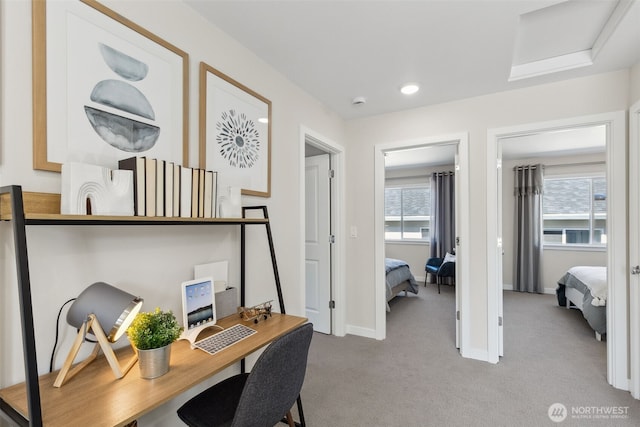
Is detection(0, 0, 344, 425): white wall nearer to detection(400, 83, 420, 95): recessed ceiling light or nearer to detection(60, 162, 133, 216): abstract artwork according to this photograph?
detection(60, 162, 133, 216): abstract artwork

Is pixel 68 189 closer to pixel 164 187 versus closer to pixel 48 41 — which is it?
pixel 164 187

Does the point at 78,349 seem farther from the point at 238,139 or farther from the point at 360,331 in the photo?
the point at 360,331

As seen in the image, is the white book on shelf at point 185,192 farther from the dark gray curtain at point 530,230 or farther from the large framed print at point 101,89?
the dark gray curtain at point 530,230

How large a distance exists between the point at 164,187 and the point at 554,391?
2974 millimetres

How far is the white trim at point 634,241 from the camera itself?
218 cm

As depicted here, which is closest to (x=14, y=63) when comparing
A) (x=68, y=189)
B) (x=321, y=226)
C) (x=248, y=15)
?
(x=68, y=189)

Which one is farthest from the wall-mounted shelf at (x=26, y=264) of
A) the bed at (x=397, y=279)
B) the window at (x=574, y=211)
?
the window at (x=574, y=211)

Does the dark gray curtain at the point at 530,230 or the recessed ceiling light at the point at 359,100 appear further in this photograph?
the dark gray curtain at the point at 530,230

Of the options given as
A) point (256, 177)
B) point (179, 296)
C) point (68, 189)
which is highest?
point (256, 177)

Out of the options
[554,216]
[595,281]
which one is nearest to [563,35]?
[595,281]

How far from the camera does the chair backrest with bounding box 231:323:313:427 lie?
42.4 inches

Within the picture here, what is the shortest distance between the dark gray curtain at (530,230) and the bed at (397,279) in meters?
2.13

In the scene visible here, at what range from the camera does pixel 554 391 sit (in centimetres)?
232

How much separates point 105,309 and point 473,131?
3036 millimetres
